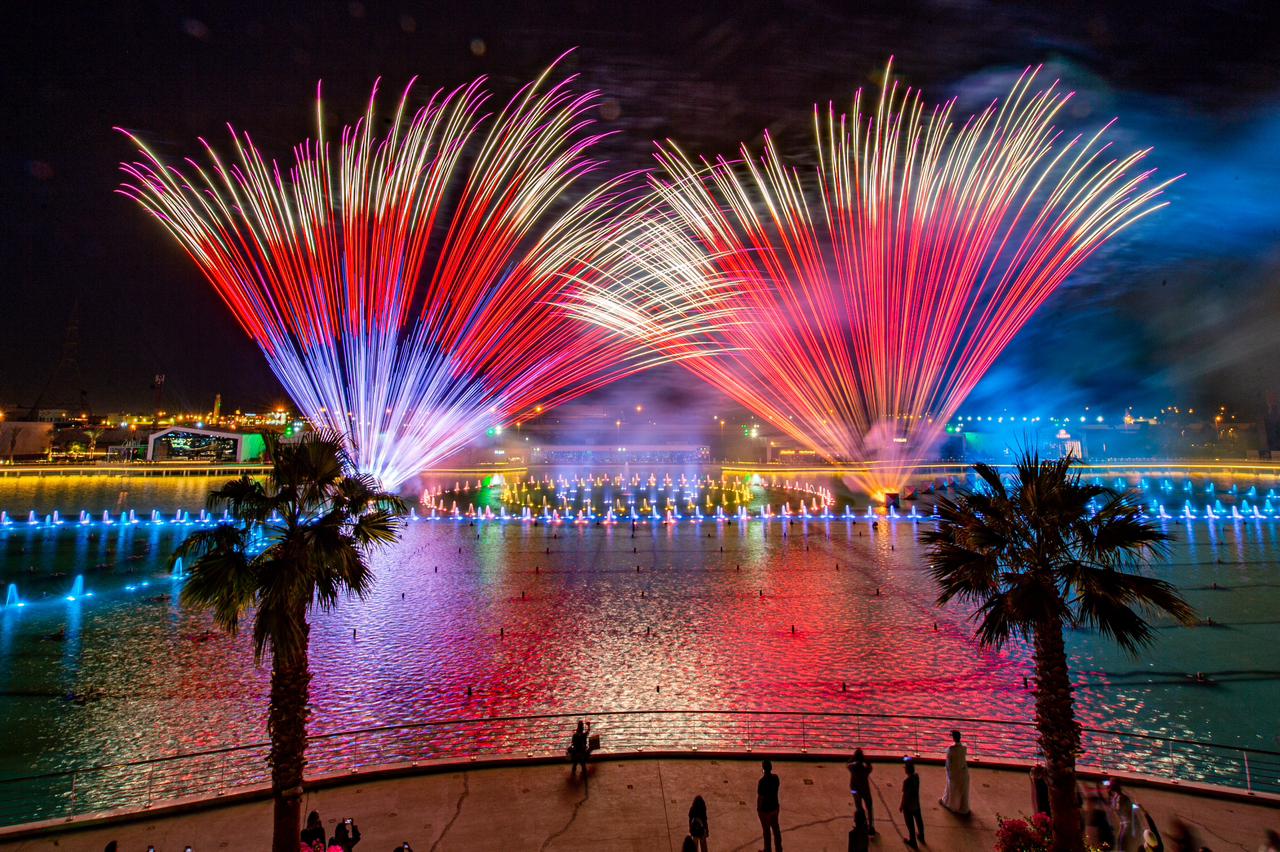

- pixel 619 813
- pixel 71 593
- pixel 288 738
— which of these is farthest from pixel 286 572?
pixel 71 593

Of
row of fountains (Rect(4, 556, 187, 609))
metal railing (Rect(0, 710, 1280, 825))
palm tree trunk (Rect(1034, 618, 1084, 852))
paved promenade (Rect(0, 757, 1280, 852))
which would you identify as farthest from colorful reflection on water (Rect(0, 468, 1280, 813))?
palm tree trunk (Rect(1034, 618, 1084, 852))

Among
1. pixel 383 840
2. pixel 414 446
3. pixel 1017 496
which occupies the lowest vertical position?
pixel 383 840

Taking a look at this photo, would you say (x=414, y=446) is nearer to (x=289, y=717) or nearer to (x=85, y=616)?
(x=85, y=616)

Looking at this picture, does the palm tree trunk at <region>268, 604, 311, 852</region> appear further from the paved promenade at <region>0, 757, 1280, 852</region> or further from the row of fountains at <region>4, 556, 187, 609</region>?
the row of fountains at <region>4, 556, 187, 609</region>

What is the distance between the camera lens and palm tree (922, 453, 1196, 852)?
22.5ft

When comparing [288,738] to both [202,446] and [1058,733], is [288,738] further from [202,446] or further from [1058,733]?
[202,446]

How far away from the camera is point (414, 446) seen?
138ft

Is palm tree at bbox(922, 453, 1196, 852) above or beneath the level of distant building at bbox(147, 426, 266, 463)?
beneath

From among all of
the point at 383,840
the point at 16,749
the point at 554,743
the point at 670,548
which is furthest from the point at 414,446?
the point at 383,840

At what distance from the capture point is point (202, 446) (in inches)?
4818

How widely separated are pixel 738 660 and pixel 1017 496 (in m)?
10.4

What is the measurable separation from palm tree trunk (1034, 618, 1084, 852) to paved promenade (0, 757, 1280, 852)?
1.10m

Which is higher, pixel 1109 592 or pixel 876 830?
pixel 1109 592

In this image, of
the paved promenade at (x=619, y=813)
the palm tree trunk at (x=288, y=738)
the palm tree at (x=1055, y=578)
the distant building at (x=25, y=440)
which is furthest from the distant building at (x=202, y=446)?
the palm tree at (x=1055, y=578)
